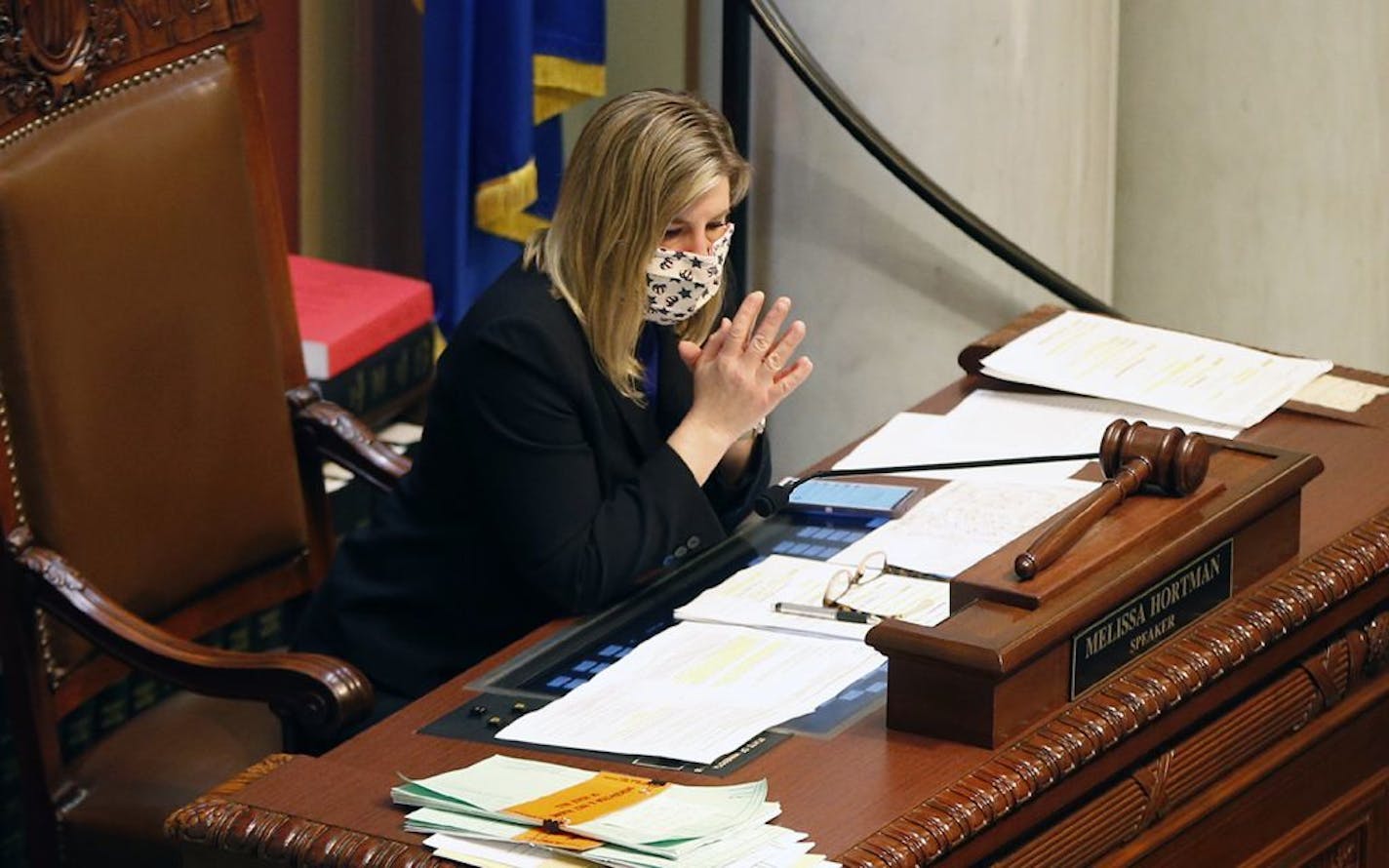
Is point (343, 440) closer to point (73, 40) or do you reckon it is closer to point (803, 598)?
point (73, 40)

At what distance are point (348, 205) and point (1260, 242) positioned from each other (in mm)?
2016

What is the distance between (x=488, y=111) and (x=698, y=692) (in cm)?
237

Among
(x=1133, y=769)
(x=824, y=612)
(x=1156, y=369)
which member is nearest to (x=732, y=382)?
(x=824, y=612)

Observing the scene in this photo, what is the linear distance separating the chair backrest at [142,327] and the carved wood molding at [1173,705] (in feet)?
4.35

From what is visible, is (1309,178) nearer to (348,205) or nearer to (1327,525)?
(348,205)

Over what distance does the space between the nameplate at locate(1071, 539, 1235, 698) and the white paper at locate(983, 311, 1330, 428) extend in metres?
0.66

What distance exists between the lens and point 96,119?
3.06 meters

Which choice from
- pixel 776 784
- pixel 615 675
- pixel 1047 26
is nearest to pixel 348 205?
pixel 1047 26

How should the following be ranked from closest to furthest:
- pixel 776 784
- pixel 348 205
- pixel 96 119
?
1. pixel 776 784
2. pixel 96 119
3. pixel 348 205

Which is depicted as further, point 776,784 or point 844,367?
point 844,367

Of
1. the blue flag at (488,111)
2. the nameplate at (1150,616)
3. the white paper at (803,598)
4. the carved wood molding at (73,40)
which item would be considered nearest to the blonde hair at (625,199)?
the white paper at (803,598)

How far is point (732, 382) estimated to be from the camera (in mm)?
2979

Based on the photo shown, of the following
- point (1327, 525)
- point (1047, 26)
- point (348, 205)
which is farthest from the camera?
point (348, 205)

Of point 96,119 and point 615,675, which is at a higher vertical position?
point 96,119
